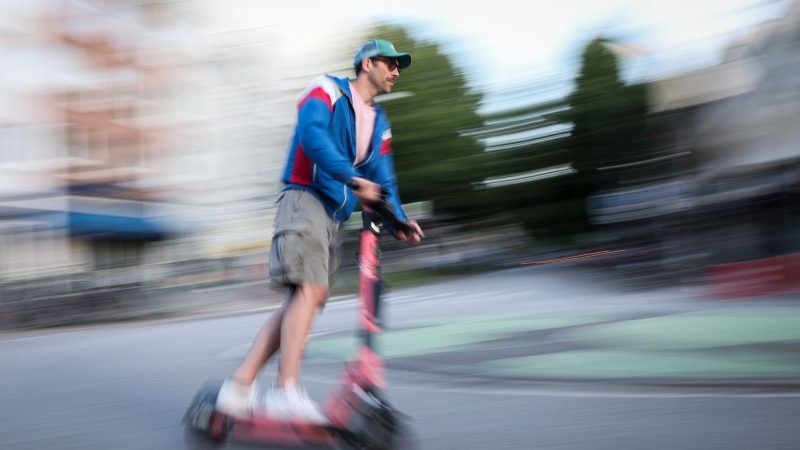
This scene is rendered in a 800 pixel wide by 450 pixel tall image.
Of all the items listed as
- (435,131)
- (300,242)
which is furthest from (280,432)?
(435,131)

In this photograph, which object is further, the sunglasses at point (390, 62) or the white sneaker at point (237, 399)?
the sunglasses at point (390, 62)

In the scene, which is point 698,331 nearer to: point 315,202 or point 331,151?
point 315,202

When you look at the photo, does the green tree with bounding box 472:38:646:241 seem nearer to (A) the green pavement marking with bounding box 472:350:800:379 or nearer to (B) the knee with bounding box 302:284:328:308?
(A) the green pavement marking with bounding box 472:350:800:379

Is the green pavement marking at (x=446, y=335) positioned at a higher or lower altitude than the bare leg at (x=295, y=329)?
lower

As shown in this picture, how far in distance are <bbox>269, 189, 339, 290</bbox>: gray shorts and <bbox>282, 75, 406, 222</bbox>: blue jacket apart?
0.07 meters

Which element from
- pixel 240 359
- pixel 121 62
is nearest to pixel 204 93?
pixel 121 62

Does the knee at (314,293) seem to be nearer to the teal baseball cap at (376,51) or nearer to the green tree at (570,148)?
the teal baseball cap at (376,51)

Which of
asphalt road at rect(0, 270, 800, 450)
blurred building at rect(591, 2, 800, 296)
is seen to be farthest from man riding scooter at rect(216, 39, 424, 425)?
blurred building at rect(591, 2, 800, 296)

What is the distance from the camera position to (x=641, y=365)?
247 inches

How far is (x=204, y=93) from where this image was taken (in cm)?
4206

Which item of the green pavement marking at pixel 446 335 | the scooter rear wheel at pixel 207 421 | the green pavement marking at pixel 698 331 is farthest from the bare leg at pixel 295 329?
the green pavement marking at pixel 698 331

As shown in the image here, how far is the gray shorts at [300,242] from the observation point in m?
3.73

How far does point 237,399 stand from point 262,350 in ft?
0.70

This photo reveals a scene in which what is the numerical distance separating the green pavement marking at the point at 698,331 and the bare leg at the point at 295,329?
404 cm
